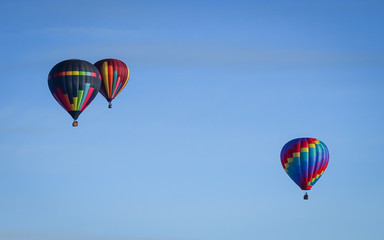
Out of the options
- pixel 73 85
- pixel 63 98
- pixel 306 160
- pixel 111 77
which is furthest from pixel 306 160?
pixel 63 98

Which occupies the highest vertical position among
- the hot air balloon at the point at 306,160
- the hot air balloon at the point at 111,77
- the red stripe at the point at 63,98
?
the hot air balloon at the point at 111,77

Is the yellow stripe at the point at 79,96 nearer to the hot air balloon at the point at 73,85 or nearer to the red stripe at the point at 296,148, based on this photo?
the hot air balloon at the point at 73,85

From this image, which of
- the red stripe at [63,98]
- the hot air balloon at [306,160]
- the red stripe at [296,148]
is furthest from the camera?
the red stripe at [296,148]

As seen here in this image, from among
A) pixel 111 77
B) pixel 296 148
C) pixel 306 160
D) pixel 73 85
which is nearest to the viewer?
Answer: pixel 73 85

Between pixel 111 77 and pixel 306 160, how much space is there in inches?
959

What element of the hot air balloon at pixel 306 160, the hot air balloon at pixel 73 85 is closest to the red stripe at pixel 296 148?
the hot air balloon at pixel 306 160

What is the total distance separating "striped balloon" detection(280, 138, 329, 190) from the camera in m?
135

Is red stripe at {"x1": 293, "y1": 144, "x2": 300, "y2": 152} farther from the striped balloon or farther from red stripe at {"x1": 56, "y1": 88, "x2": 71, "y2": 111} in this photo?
red stripe at {"x1": 56, "y1": 88, "x2": 71, "y2": 111}

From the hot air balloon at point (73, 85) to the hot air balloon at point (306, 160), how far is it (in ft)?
→ 75.6

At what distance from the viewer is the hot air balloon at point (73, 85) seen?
427 ft

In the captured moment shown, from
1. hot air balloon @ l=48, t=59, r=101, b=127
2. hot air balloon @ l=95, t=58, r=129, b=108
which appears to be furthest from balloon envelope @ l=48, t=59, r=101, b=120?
hot air balloon @ l=95, t=58, r=129, b=108

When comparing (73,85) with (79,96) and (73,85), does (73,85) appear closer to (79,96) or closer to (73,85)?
(73,85)

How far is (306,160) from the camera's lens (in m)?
135

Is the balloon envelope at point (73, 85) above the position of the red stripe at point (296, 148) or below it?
above
